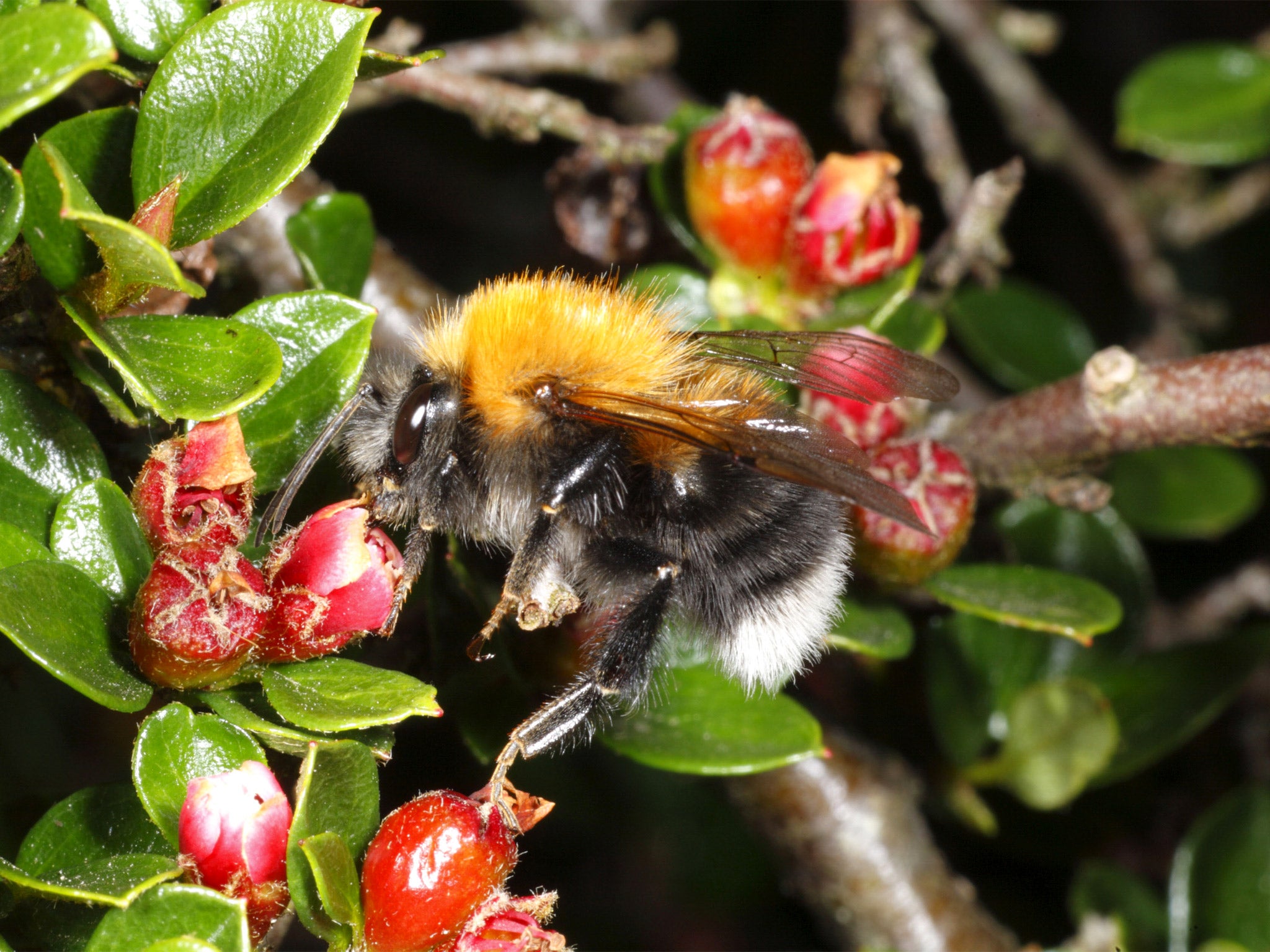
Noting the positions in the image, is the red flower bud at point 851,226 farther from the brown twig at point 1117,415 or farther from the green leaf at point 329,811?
the green leaf at point 329,811

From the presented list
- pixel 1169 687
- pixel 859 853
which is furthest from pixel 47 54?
pixel 1169 687

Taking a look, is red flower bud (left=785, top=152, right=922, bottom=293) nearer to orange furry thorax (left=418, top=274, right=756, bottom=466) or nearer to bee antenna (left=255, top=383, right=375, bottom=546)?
orange furry thorax (left=418, top=274, right=756, bottom=466)

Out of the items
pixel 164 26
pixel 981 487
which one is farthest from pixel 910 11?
pixel 164 26

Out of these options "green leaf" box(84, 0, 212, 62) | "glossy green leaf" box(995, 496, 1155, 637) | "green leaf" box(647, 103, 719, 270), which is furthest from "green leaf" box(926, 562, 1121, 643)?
"green leaf" box(84, 0, 212, 62)

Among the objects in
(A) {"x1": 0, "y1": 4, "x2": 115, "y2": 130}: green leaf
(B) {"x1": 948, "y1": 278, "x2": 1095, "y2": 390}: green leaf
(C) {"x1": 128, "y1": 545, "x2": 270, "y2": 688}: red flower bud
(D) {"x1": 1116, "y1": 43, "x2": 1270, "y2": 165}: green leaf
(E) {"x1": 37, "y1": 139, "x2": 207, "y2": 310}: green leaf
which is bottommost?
(B) {"x1": 948, "y1": 278, "x2": 1095, "y2": 390}: green leaf

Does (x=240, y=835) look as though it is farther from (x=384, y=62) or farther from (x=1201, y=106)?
(x=1201, y=106)
